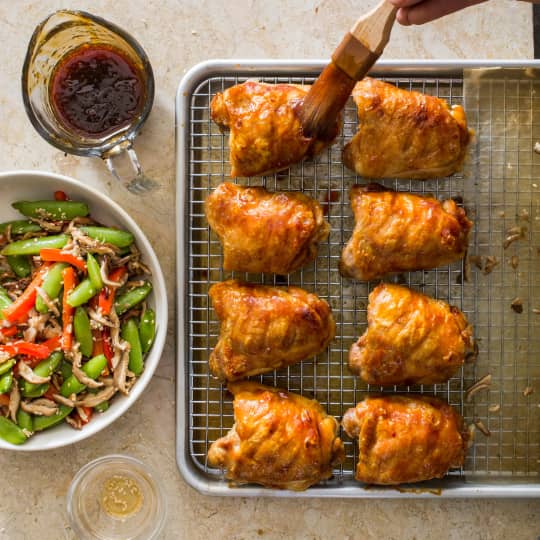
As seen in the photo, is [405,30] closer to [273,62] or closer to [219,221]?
[273,62]

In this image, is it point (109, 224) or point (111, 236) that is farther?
point (109, 224)

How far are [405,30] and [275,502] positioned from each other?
6.80 ft

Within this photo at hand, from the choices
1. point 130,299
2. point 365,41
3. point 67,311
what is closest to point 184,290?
point 130,299

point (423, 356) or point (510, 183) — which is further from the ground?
point (510, 183)

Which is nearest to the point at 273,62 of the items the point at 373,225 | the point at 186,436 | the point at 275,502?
the point at 373,225

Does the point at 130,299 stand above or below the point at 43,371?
above

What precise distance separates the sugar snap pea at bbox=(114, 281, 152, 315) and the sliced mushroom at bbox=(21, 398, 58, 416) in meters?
0.45

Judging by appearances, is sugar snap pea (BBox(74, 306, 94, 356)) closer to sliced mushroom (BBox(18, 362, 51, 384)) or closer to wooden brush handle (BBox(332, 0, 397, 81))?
sliced mushroom (BBox(18, 362, 51, 384))

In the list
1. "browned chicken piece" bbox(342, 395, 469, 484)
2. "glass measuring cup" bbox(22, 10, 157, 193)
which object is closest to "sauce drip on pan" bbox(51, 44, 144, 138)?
"glass measuring cup" bbox(22, 10, 157, 193)

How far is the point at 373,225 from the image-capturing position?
268 centimetres

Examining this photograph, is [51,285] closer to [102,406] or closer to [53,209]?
[53,209]

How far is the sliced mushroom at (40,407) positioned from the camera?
2.77m

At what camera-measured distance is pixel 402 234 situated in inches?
105

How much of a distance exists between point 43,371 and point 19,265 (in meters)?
0.44
